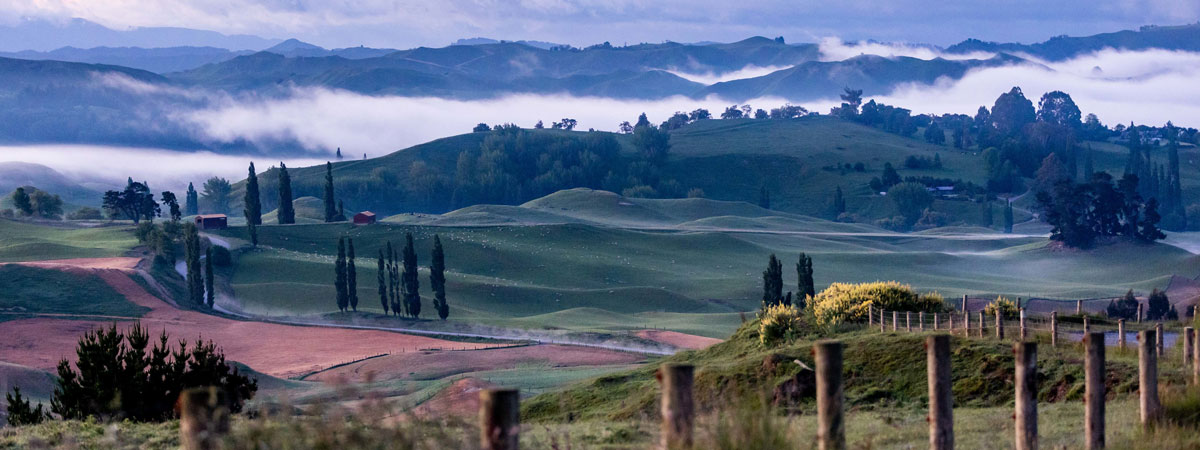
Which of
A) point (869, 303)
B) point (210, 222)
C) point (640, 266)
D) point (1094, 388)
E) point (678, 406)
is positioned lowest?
point (640, 266)

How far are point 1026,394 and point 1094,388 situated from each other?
1.04 meters

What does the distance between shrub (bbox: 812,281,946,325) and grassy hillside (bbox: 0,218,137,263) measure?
226 feet

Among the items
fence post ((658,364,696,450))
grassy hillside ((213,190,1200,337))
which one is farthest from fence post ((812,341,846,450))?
grassy hillside ((213,190,1200,337))

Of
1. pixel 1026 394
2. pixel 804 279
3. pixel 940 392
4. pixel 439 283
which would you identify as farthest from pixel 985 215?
pixel 940 392

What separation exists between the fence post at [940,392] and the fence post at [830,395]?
982mm

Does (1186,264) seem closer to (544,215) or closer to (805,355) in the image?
(544,215)

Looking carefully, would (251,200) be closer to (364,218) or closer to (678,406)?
(364,218)

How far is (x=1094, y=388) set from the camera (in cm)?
986

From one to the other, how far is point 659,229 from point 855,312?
98.6 meters

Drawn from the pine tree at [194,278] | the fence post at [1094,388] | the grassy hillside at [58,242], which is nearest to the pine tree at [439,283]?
the pine tree at [194,278]

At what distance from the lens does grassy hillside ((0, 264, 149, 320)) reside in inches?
2571

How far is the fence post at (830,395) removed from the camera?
25.4 feet

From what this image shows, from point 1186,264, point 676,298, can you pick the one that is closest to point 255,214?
point 676,298

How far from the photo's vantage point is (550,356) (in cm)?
5278
